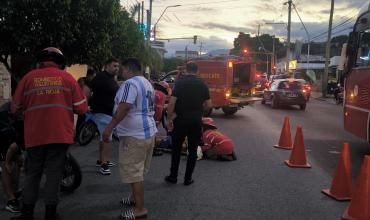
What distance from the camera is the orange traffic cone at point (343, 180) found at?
21.7 ft

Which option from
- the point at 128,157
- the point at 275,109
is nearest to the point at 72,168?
the point at 128,157

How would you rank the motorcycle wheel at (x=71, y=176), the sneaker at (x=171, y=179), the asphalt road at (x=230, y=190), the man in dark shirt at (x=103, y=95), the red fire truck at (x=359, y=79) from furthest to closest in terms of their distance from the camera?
the red fire truck at (x=359, y=79)
the man in dark shirt at (x=103, y=95)
the sneaker at (x=171, y=179)
the motorcycle wheel at (x=71, y=176)
the asphalt road at (x=230, y=190)

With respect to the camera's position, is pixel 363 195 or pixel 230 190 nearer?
pixel 363 195

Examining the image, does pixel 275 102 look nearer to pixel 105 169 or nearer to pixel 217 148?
pixel 217 148

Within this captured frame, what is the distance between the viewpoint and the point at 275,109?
24094 mm

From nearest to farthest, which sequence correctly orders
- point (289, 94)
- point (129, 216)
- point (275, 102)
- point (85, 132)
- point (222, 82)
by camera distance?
point (129, 216) → point (85, 132) → point (222, 82) → point (289, 94) → point (275, 102)

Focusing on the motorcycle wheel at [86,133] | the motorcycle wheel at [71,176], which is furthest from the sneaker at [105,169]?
the motorcycle wheel at [86,133]

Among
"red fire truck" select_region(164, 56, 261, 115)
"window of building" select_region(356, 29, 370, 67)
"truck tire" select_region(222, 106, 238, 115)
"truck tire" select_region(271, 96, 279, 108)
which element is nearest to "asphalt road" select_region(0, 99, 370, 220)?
"window of building" select_region(356, 29, 370, 67)

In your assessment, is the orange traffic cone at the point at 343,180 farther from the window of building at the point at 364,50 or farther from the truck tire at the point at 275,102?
the truck tire at the point at 275,102

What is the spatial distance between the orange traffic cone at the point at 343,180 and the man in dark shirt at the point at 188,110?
199cm

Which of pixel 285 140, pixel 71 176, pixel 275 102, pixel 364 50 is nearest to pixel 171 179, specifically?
pixel 71 176

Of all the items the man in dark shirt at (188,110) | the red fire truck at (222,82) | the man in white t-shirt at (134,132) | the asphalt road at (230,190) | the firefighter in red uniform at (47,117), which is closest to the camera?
the firefighter in red uniform at (47,117)

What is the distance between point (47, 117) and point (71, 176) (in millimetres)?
1748

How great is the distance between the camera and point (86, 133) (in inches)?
426
